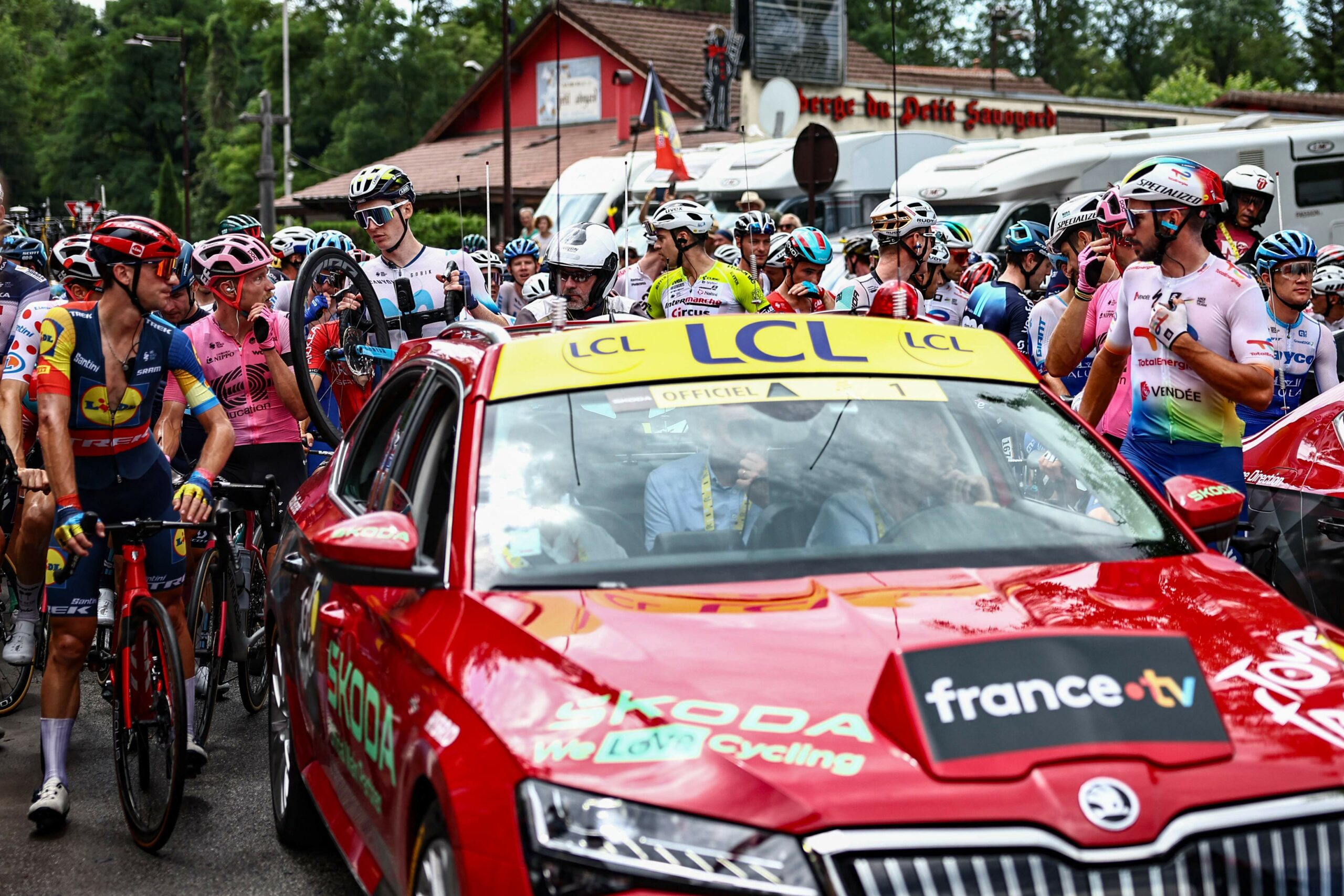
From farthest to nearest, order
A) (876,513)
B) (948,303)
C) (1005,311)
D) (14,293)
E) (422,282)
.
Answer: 1. (948,303)
2. (1005,311)
3. (422,282)
4. (14,293)
5. (876,513)

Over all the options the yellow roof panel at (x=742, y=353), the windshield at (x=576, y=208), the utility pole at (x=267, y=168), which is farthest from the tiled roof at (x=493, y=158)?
the yellow roof panel at (x=742, y=353)

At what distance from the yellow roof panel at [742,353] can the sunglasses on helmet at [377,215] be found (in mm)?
4345

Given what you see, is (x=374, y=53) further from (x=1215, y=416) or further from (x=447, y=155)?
(x=1215, y=416)

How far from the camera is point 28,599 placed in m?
7.71

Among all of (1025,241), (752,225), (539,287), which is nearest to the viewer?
(539,287)

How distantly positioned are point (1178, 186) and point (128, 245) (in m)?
3.70

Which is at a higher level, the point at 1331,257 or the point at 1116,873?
the point at 1331,257

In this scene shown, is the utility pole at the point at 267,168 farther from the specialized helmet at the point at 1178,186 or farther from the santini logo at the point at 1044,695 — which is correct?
the santini logo at the point at 1044,695

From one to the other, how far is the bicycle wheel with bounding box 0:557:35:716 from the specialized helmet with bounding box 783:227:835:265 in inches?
227

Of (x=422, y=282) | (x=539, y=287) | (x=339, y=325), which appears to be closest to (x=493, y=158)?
(x=539, y=287)

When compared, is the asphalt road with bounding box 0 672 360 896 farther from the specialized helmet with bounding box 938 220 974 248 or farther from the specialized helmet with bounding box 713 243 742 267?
the specialized helmet with bounding box 938 220 974 248

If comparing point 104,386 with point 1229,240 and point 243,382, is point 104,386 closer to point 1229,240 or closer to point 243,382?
point 243,382

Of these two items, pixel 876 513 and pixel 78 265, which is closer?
pixel 876 513

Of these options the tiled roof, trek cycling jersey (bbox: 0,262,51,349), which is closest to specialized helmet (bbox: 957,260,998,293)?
trek cycling jersey (bbox: 0,262,51,349)
